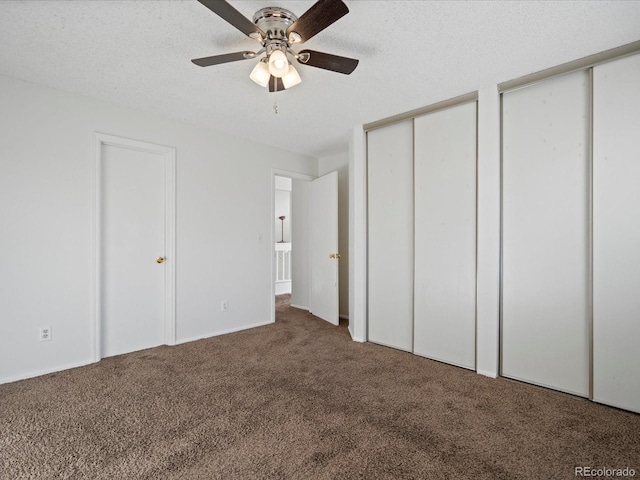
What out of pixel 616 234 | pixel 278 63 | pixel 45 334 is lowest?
pixel 45 334

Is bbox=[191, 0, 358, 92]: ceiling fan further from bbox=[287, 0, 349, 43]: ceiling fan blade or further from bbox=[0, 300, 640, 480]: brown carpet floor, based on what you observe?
bbox=[0, 300, 640, 480]: brown carpet floor

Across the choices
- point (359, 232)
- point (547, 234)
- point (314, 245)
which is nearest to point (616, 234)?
point (547, 234)

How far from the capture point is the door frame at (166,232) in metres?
2.93

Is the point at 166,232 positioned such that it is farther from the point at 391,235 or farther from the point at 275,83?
the point at 391,235

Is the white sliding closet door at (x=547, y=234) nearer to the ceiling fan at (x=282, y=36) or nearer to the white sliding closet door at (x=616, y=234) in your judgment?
the white sliding closet door at (x=616, y=234)

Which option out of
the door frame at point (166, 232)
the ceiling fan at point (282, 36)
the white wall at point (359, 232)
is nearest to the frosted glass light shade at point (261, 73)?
the ceiling fan at point (282, 36)

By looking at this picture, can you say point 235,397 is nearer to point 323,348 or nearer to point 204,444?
point 204,444

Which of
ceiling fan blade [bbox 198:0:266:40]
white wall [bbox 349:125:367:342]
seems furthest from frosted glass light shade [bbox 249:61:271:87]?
white wall [bbox 349:125:367:342]

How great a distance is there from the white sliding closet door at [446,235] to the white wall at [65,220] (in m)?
2.24

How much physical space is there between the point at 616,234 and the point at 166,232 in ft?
12.4

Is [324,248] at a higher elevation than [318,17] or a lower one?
lower

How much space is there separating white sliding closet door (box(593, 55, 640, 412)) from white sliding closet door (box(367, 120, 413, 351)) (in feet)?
4.65

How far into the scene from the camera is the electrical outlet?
2676 millimetres

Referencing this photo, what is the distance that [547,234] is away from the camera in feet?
8.02
